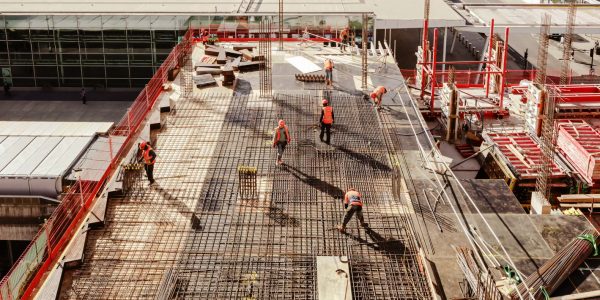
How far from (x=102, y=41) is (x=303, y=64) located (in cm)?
1829

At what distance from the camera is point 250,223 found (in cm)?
2067

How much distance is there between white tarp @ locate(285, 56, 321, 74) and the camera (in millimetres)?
36194

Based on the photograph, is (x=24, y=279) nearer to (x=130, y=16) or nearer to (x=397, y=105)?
(x=397, y=105)

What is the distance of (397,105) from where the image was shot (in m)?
30.9

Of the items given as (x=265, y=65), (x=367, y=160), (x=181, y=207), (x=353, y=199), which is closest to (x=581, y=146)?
(x=367, y=160)

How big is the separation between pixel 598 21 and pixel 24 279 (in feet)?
150

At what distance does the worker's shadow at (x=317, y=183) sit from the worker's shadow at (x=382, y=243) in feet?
8.43

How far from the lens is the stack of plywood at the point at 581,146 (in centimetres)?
2680

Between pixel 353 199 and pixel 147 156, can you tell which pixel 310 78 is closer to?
pixel 147 156

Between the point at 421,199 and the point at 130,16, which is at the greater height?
the point at 130,16

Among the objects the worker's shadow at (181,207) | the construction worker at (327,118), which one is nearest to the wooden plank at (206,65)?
the construction worker at (327,118)

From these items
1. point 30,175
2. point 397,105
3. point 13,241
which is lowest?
point 13,241

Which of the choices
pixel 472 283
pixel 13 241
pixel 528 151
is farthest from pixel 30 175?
pixel 528 151

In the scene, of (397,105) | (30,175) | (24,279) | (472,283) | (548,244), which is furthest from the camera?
(397,105)
